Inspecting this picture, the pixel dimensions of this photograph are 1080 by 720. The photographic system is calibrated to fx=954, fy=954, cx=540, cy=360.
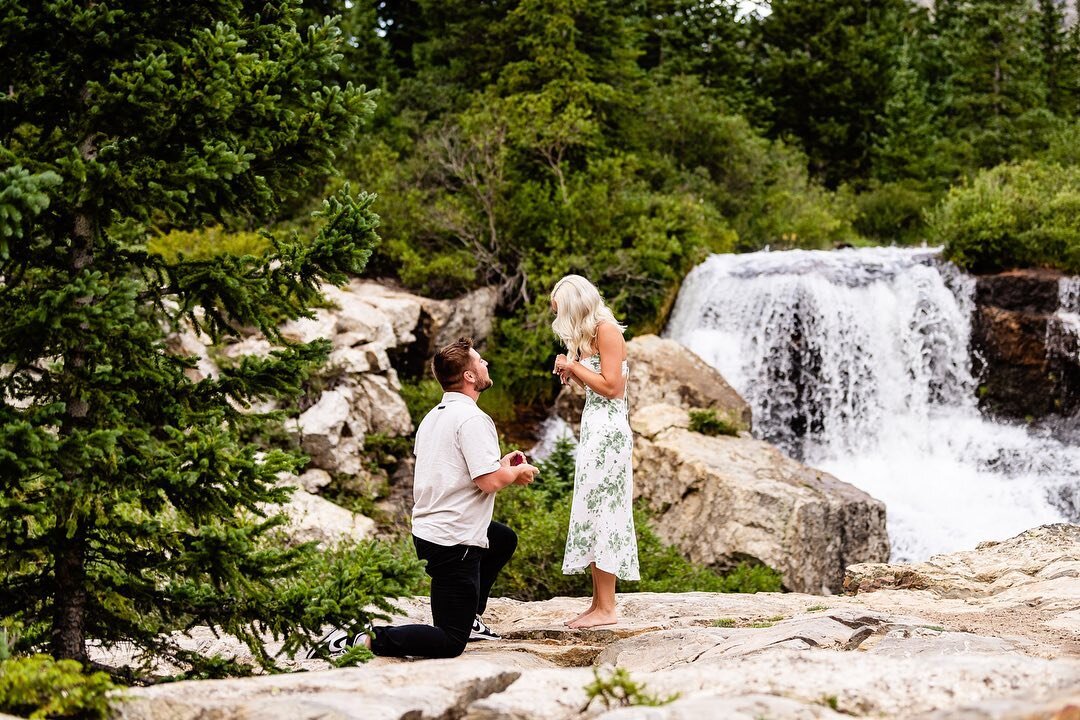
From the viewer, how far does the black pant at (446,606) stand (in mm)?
4891

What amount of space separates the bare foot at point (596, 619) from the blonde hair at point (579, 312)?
63.8 inches

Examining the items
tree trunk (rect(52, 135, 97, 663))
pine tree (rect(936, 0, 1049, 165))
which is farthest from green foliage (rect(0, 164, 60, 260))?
pine tree (rect(936, 0, 1049, 165))

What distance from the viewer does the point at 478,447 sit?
16.3 feet

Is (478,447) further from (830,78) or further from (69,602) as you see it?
(830,78)

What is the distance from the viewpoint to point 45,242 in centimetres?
489

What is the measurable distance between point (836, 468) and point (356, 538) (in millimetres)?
8211

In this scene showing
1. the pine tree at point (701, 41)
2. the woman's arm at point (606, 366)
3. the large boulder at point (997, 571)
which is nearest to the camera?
the woman's arm at point (606, 366)

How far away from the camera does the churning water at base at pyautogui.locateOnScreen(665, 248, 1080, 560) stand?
47.6ft

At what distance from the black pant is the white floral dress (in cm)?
92

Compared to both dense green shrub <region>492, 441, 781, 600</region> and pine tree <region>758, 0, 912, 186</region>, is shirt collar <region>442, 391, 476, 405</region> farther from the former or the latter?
pine tree <region>758, 0, 912, 186</region>

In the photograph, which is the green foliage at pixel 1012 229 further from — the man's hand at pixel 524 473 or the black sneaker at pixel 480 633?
the man's hand at pixel 524 473

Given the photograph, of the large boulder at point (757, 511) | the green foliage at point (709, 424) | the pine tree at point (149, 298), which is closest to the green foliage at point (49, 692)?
the pine tree at point (149, 298)

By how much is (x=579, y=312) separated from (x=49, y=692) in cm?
345

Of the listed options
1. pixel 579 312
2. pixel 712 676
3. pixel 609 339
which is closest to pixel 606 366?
pixel 609 339
